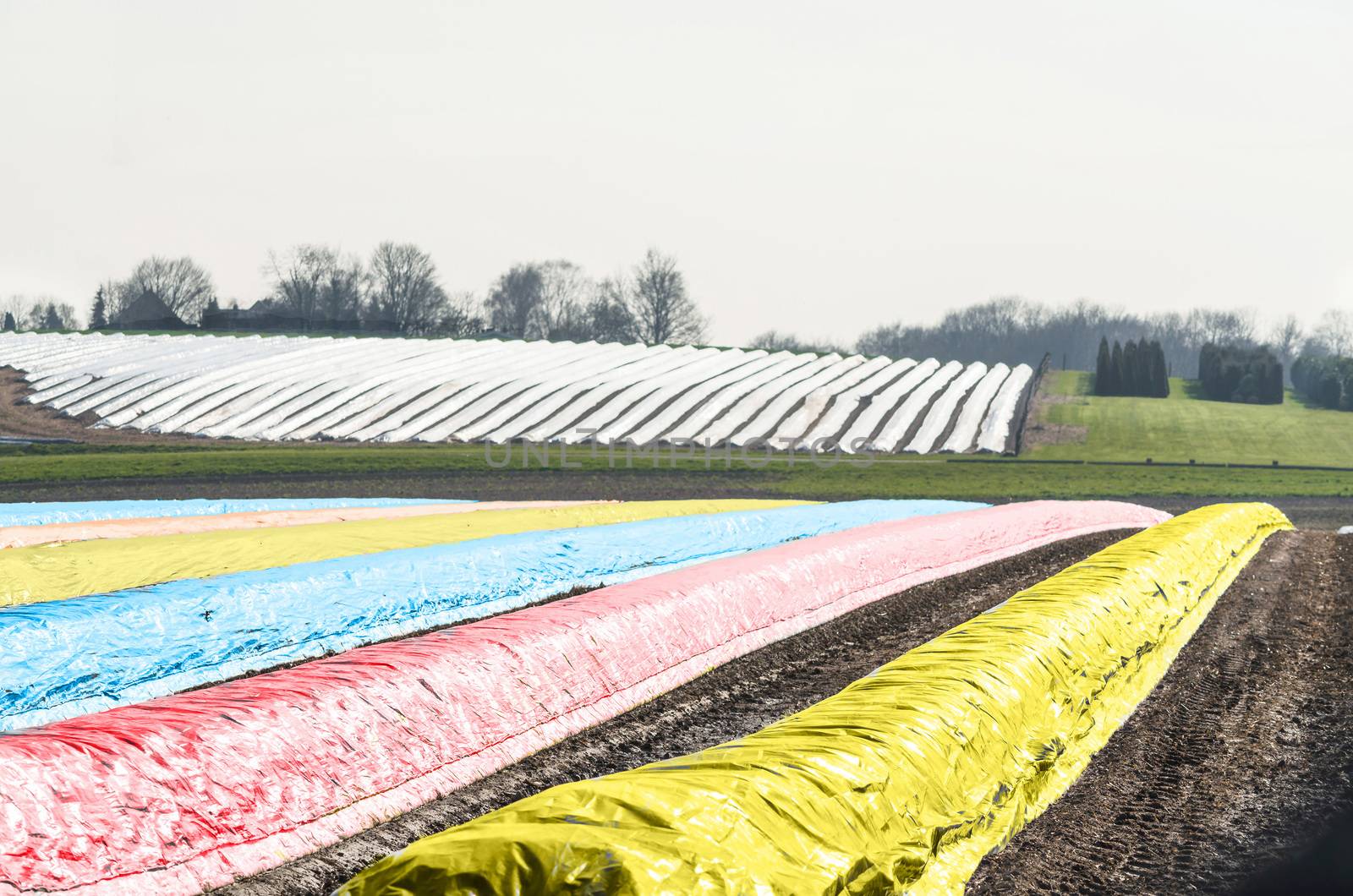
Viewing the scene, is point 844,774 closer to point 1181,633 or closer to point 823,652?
point 823,652

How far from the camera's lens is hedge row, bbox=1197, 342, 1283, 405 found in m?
63.7

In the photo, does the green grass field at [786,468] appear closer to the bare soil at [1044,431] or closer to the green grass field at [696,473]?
the green grass field at [696,473]

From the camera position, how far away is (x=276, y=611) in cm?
1181

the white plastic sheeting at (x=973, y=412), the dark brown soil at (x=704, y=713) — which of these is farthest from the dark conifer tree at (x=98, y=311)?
the dark brown soil at (x=704, y=713)

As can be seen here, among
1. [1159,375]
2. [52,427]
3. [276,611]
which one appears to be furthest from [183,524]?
[1159,375]

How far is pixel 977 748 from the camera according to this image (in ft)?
24.1

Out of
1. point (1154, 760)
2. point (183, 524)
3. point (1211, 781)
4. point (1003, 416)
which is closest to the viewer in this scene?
point (1211, 781)

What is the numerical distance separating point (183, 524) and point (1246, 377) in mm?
60971

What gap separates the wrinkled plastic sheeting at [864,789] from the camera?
4582mm

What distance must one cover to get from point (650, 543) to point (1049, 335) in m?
156

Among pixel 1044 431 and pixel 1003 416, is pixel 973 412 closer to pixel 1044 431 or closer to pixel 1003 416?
pixel 1003 416

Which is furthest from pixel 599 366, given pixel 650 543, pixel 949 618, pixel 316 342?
pixel 949 618

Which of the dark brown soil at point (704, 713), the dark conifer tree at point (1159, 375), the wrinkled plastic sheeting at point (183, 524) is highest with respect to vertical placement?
the dark conifer tree at point (1159, 375)

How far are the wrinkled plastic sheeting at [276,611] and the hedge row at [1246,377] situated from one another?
55.3 metres
